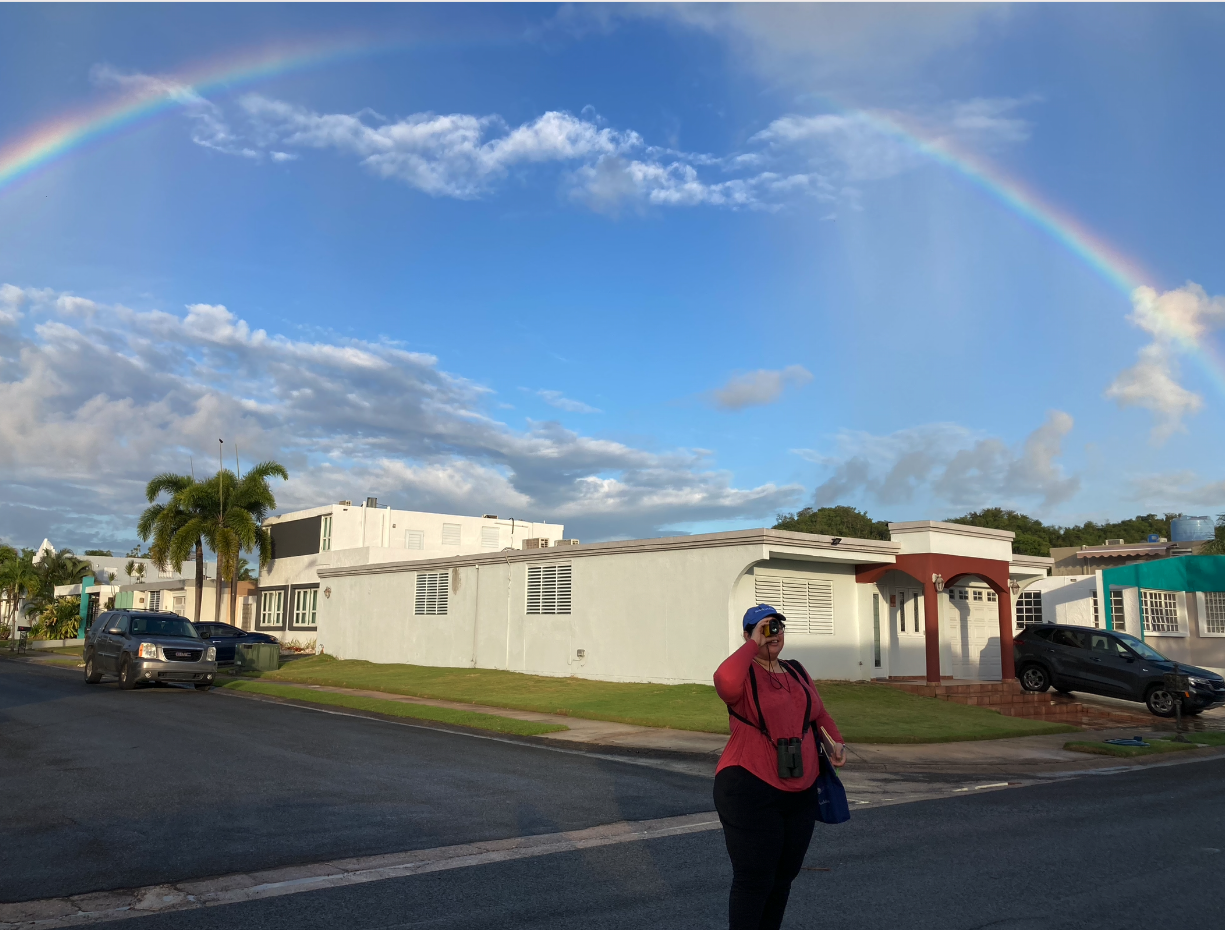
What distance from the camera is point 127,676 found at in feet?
74.7

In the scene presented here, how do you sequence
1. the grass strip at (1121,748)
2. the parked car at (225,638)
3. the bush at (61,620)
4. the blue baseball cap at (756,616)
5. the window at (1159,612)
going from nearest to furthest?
the blue baseball cap at (756,616) → the grass strip at (1121,748) → the window at (1159,612) → the parked car at (225,638) → the bush at (61,620)

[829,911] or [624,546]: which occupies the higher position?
[624,546]

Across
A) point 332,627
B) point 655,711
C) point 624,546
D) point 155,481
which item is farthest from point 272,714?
point 155,481

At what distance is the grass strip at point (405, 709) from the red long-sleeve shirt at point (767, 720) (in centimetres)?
1209

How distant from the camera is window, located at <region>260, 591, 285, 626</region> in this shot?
47.5 metres

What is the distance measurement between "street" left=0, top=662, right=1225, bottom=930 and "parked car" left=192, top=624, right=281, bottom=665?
59.5ft

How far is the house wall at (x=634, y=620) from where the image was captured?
22547 millimetres

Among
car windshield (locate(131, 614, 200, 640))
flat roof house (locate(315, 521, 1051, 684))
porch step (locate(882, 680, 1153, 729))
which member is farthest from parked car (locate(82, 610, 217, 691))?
porch step (locate(882, 680, 1153, 729))

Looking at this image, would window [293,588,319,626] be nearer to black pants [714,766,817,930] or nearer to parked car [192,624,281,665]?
parked car [192,624,281,665]

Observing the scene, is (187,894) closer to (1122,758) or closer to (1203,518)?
(1122,758)

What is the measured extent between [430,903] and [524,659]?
21225mm

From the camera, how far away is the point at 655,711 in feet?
61.8

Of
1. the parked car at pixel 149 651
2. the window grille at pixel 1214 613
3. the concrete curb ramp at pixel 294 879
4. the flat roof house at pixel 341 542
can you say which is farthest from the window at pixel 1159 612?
the parked car at pixel 149 651

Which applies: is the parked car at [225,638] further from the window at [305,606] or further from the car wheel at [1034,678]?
the car wheel at [1034,678]
